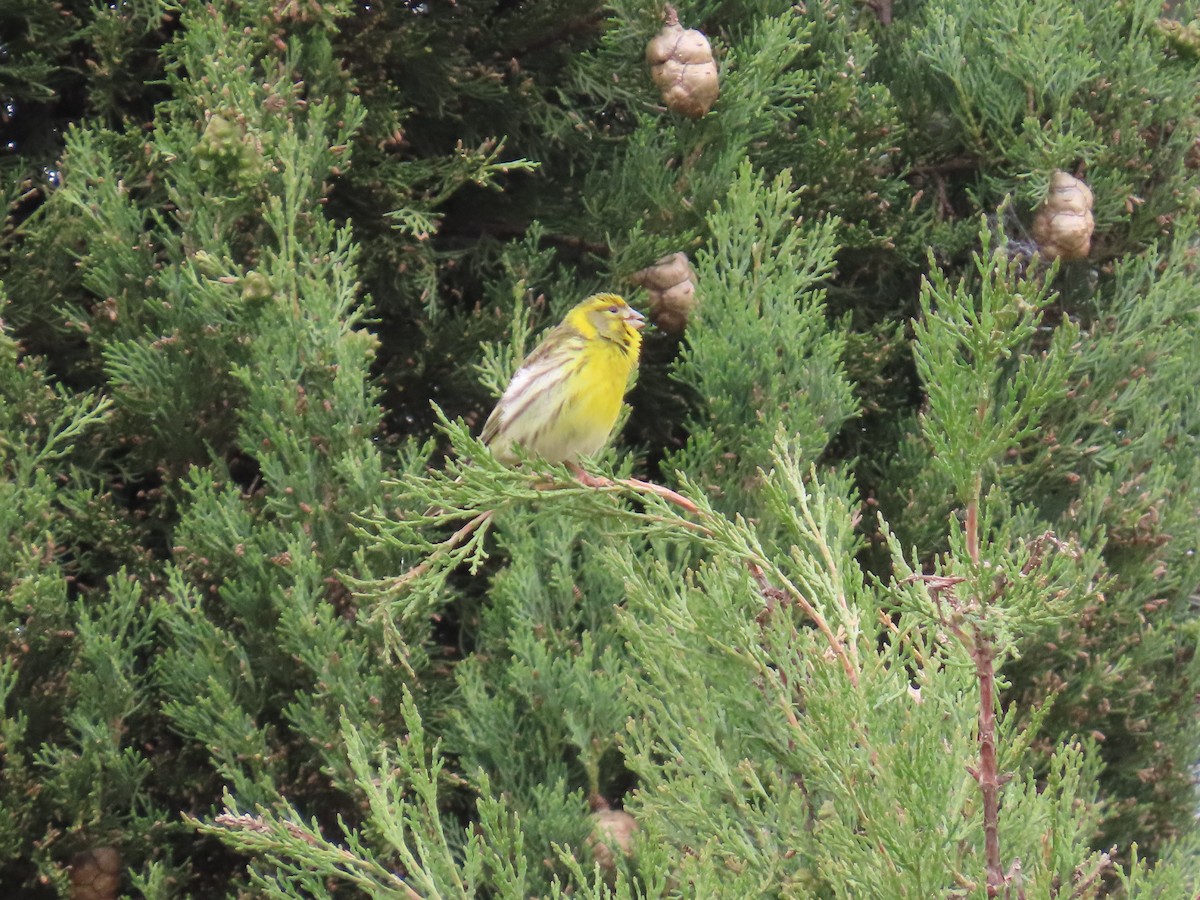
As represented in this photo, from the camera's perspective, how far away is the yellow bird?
9.66ft

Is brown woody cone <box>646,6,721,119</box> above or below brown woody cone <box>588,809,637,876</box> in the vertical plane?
above

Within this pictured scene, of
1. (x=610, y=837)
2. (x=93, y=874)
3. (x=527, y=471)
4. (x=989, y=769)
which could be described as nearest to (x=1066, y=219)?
(x=610, y=837)

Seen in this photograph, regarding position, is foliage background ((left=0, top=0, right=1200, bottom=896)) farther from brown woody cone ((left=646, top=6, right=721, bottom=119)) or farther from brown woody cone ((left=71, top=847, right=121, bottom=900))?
brown woody cone ((left=646, top=6, right=721, bottom=119))

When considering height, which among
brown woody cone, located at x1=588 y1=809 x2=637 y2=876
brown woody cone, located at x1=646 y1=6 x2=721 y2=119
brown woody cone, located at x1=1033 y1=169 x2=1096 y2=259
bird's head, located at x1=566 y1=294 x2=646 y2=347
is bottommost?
brown woody cone, located at x1=588 y1=809 x2=637 y2=876

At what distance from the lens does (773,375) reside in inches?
116

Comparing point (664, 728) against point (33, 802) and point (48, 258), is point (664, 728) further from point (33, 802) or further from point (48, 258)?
point (48, 258)

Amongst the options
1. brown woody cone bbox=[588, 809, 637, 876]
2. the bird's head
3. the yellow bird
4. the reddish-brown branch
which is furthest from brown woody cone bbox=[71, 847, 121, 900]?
the reddish-brown branch

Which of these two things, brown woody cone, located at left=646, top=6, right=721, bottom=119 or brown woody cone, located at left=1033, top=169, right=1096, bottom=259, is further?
brown woody cone, located at left=1033, top=169, right=1096, bottom=259

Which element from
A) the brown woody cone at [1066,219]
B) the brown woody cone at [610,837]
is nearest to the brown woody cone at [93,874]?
the brown woody cone at [610,837]

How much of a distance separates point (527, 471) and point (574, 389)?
106 cm

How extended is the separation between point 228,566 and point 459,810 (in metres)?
0.76

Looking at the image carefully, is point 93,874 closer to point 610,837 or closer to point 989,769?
point 610,837

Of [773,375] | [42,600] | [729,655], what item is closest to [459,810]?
[42,600]

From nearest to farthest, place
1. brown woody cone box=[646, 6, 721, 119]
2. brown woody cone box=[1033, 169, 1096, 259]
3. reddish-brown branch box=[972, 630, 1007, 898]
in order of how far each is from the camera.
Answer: reddish-brown branch box=[972, 630, 1007, 898] < brown woody cone box=[646, 6, 721, 119] < brown woody cone box=[1033, 169, 1096, 259]
